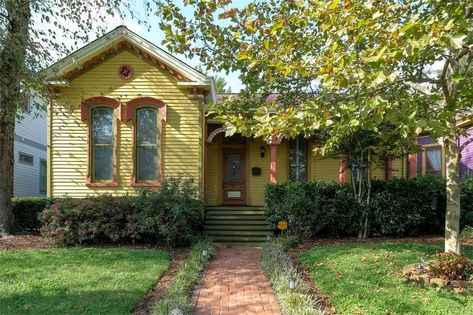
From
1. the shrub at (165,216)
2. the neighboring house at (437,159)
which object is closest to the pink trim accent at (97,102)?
the shrub at (165,216)

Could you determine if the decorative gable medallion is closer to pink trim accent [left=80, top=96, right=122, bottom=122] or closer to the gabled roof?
the gabled roof

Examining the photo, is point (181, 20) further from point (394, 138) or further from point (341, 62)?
point (394, 138)

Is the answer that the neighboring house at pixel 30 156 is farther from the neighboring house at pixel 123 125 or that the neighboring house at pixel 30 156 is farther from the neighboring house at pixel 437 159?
the neighboring house at pixel 437 159

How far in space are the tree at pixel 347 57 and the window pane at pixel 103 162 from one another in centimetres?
647

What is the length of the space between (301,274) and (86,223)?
5.57 meters

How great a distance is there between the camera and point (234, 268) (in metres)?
8.90

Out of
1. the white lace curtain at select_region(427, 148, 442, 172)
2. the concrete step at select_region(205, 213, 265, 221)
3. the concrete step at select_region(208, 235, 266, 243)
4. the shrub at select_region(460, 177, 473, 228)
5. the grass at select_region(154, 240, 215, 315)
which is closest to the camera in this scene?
the grass at select_region(154, 240, 215, 315)

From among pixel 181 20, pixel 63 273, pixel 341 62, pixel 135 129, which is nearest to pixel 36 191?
pixel 135 129

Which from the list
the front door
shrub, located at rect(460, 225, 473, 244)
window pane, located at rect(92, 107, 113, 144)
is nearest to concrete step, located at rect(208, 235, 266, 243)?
the front door

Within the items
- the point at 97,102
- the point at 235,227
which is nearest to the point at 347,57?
the point at 235,227

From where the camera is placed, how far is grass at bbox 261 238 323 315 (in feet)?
18.6

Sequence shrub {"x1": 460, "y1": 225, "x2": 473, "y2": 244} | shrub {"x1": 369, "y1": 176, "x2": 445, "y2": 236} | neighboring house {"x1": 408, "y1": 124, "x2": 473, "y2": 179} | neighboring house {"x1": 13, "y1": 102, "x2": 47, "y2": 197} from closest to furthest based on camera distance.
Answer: shrub {"x1": 460, "y1": 225, "x2": 473, "y2": 244} → shrub {"x1": 369, "y1": 176, "x2": 445, "y2": 236} → neighboring house {"x1": 408, "y1": 124, "x2": 473, "y2": 179} → neighboring house {"x1": 13, "y1": 102, "x2": 47, "y2": 197}

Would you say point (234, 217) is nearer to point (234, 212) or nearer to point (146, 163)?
point (234, 212)

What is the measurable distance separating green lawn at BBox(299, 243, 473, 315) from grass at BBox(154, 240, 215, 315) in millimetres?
2048
